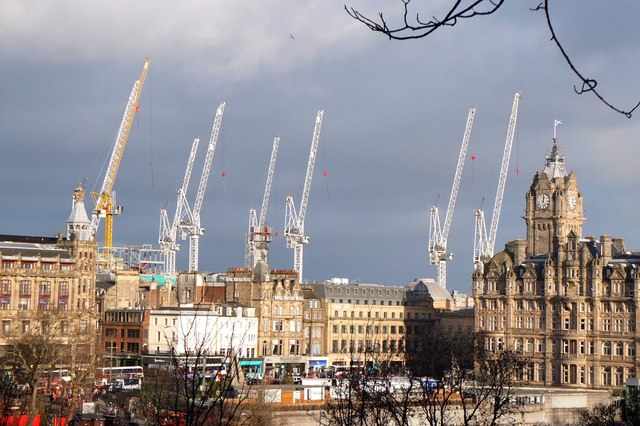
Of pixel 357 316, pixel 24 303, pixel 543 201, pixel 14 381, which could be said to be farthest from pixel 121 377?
pixel 543 201

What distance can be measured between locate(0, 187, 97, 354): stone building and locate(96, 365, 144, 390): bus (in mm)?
3109

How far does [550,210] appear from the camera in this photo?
153 m

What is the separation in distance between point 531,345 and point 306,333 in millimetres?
30508

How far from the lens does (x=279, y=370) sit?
14625cm

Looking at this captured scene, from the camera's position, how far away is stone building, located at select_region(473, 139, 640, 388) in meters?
135

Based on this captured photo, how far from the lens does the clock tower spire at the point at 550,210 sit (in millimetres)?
151500

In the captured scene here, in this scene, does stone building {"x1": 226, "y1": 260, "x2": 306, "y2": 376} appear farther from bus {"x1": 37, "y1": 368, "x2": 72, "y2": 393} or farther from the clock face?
bus {"x1": 37, "y1": 368, "x2": 72, "y2": 393}

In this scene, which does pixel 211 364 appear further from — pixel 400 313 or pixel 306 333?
pixel 400 313

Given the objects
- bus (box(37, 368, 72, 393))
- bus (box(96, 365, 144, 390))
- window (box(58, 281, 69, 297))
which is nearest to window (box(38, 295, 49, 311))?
window (box(58, 281, 69, 297))

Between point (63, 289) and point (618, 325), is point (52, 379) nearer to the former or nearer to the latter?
point (63, 289)

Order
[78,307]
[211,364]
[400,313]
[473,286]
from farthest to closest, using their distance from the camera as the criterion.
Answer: [400,313] → [473,286] → [78,307] → [211,364]

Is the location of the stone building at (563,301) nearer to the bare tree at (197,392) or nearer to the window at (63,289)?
the bare tree at (197,392)

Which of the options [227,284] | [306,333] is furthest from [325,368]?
[227,284]

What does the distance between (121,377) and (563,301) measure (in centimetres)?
5287
